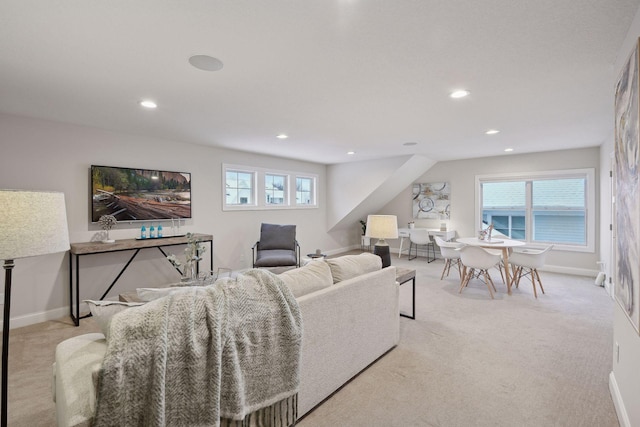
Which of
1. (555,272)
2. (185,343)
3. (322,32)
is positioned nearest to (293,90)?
(322,32)

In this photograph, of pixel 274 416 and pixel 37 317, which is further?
pixel 37 317

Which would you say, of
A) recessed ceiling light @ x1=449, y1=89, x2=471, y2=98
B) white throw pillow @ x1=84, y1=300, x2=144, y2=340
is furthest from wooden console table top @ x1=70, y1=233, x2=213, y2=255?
recessed ceiling light @ x1=449, y1=89, x2=471, y2=98

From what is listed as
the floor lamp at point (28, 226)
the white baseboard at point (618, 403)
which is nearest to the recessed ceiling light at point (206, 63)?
the floor lamp at point (28, 226)

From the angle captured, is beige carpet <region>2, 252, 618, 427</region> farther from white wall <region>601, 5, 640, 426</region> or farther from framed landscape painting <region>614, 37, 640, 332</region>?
framed landscape painting <region>614, 37, 640, 332</region>

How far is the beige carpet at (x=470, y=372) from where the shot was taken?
1854mm

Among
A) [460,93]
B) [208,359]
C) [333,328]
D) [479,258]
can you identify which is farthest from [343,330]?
[479,258]

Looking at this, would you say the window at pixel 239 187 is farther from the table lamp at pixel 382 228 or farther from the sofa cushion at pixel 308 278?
the sofa cushion at pixel 308 278

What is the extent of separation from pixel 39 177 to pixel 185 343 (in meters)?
3.41

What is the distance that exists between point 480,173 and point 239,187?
16.0 feet

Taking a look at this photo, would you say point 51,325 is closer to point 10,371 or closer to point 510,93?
point 10,371

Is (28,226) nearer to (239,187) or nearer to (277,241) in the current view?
(277,241)

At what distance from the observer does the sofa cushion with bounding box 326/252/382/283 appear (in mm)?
2199

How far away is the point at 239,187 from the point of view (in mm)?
5449

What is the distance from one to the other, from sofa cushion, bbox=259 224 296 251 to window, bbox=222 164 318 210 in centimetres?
68
